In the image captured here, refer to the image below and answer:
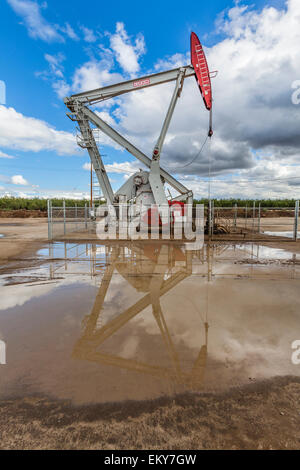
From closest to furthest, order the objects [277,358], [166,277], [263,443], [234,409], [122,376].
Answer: [263,443]
[234,409]
[122,376]
[277,358]
[166,277]

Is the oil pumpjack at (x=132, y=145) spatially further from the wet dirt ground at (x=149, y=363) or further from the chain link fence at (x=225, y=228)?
the wet dirt ground at (x=149, y=363)

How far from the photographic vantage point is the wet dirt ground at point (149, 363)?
82.4 inches

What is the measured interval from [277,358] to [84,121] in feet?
54.8

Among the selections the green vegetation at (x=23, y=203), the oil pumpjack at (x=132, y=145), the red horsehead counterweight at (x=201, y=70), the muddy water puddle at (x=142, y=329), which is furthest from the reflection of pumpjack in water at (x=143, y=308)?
the green vegetation at (x=23, y=203)

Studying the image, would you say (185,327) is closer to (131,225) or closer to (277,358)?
(277,358)

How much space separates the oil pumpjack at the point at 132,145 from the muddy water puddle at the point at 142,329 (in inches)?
362

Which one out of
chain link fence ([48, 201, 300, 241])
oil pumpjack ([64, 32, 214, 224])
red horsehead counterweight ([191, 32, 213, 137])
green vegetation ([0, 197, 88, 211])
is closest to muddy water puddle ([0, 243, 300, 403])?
chain link fence ([48, 201, 300, 241])

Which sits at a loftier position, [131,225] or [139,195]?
[139,195]

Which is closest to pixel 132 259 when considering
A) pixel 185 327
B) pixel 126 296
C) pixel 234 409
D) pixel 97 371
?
pixel 126 296

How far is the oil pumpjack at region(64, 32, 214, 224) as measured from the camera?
14336 mm

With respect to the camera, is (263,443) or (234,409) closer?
(263,443)
